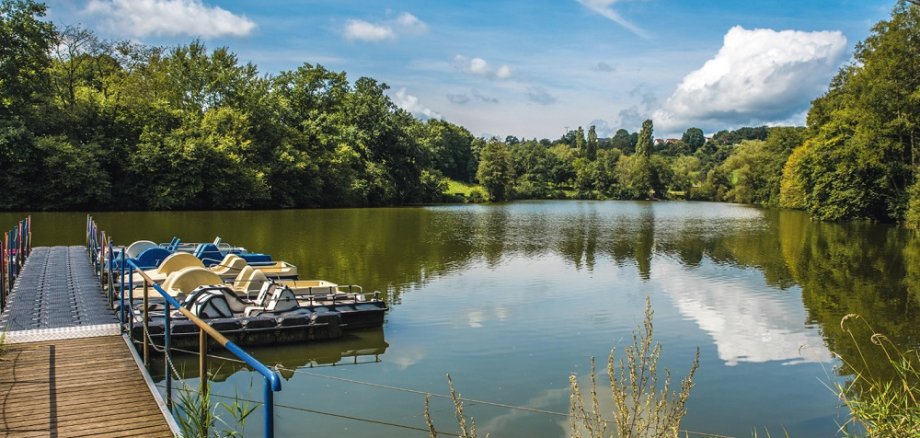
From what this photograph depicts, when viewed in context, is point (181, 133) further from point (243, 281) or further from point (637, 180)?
point (637, 180)

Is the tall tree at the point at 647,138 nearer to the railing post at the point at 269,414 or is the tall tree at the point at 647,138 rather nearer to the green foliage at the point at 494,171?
the green foliage at the point at 494,171

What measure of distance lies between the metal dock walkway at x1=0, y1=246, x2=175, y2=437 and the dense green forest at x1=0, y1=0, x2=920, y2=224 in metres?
41.1

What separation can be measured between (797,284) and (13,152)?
156 feet

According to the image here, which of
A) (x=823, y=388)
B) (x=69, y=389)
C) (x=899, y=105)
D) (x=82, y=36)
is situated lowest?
(x=823, y=388)

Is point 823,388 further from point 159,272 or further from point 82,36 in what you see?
point 82,36

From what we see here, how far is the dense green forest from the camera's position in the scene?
47.3 metres

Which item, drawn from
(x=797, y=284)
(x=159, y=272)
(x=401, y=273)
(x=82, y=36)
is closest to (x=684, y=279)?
(x=797, y=284)

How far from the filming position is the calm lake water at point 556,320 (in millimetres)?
10258

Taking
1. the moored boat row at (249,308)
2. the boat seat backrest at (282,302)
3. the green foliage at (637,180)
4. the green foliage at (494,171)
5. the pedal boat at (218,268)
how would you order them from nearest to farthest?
the moored boat row at (249,308) → the boat seat backrest at (282,302) → the pedal boat at (218,268) → the green foliage at (494,171) → the green foliage at (637,180)

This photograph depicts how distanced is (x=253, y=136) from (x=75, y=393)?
61.8 meters

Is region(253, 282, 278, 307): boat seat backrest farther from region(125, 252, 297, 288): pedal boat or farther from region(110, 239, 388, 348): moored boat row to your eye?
region(125, 252, 297, 288): pedal boat

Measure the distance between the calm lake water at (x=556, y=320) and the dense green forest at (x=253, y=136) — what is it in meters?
11.3

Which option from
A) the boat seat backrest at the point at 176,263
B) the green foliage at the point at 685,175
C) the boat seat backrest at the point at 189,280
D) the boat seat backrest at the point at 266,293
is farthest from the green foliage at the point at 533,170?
the boat seat backrest at the point at 266,293

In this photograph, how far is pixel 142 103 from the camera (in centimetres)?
5703
